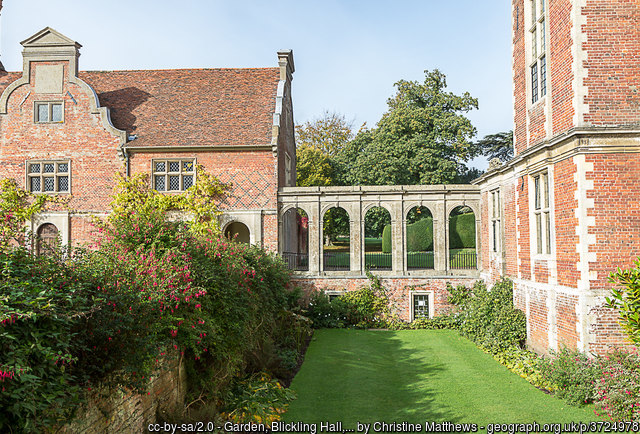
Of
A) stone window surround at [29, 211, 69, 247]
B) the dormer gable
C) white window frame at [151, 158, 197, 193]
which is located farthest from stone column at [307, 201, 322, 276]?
the dormer gable

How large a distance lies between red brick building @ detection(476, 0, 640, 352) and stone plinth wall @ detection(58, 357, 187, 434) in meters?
7.81

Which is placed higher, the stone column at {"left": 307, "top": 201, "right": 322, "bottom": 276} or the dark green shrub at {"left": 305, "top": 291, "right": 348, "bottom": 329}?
the stone column at {"left": 307, "top": 201, "right": 322, "bottom": 276}

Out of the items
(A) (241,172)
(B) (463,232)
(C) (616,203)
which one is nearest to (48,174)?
(A) (241,172)

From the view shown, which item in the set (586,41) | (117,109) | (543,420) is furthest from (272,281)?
(117,109)

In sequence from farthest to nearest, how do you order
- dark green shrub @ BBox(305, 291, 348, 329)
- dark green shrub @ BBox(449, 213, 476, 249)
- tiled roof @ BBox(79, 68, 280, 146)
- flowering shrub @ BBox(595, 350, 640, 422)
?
dark green shrub @ BBox(449, 213, 476, 249) → tiled roof @ BBox(79, 68, 280, 146) → dark green shrub @ BBox(305, 291, 348, 329) → flowering shrub @ BBox(595, 350, 640, 422)

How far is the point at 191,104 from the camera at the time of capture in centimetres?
2166

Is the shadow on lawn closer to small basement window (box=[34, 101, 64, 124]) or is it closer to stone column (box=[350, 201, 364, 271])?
stone column (box=[350, 201, 364, 271])

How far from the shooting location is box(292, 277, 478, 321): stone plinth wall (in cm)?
1906

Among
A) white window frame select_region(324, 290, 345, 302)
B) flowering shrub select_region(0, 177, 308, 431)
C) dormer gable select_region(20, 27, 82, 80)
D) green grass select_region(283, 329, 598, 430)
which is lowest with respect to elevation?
green grass select_region(283, 329, 598, 430)

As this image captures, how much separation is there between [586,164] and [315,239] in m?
11.2

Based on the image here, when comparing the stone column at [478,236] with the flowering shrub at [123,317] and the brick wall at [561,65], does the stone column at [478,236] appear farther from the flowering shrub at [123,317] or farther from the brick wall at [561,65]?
the flowering shrub at [123,317]

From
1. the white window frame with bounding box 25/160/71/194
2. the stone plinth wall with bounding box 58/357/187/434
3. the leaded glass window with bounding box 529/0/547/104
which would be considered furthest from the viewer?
the white window frame with bounding box 25/160/71/194

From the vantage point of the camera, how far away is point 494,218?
17219 mm

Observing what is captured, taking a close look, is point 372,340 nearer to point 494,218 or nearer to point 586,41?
point 494,218
